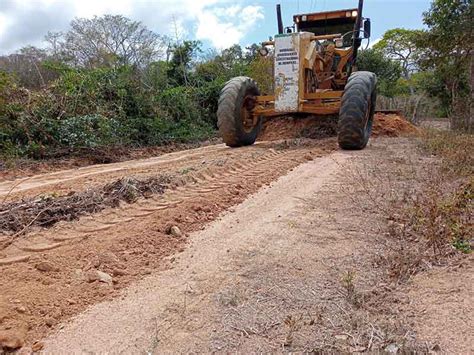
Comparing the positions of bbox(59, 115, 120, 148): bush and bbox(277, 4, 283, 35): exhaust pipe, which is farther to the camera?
bbox(277, 4, 283, 35): exhaust pipe

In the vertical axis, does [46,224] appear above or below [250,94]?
below

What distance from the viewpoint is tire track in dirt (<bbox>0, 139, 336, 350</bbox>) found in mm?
2568

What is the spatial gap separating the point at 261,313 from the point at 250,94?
7.01m

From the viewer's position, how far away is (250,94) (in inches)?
353

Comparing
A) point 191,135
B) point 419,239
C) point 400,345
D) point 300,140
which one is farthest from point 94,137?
point 400,345

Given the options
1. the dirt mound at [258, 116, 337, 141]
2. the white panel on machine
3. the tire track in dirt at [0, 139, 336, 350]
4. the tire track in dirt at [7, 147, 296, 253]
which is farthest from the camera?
the dirt mound at [258, 116, 337, 141]

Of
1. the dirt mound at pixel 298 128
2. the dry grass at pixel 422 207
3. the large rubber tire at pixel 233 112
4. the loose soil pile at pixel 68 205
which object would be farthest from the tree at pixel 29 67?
the dry grass at pixel 422 207

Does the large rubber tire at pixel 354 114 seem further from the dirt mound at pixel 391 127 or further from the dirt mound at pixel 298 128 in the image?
the dirt mound at pixel 391 127

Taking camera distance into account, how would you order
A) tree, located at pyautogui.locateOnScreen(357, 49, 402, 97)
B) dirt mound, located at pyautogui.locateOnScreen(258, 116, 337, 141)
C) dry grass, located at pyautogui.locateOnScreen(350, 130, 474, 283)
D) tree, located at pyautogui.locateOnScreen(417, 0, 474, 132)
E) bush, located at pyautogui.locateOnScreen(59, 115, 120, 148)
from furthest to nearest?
1. tree, located at pyautogui.locateOnScreen(357, 49, 402, 97)
2. tree, located at pyautogui.locateOnScreen(417, 0, 474, 132)
3. dirt mound, located at pyautogui.locateOnScreen(258, 116, 337, 141)
4. bush, located at pyautogui.locateOnScreen(59, 115, 120, 148)
5. dry grass, located at pyautogui.locateOnScreen(350, 130, 474, 283)

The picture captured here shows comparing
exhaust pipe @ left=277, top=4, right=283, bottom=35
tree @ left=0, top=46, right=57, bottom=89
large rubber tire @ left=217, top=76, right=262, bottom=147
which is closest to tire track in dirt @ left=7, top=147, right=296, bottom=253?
large rubber tire @ left=217, top=76, right=262, bottom=147

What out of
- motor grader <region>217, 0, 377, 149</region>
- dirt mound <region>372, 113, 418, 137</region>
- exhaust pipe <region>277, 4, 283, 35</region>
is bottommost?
dirt mound <region>372, 113, 418, 137</region>

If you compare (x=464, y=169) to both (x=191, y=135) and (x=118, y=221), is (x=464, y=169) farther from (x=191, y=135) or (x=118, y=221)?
(x=191, y=135)

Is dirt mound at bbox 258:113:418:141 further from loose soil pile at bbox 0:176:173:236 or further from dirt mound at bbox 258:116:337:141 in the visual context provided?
loose soil pile at bbox 0:176:173:236

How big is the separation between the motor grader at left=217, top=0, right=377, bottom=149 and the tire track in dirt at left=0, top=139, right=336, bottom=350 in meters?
3.18
